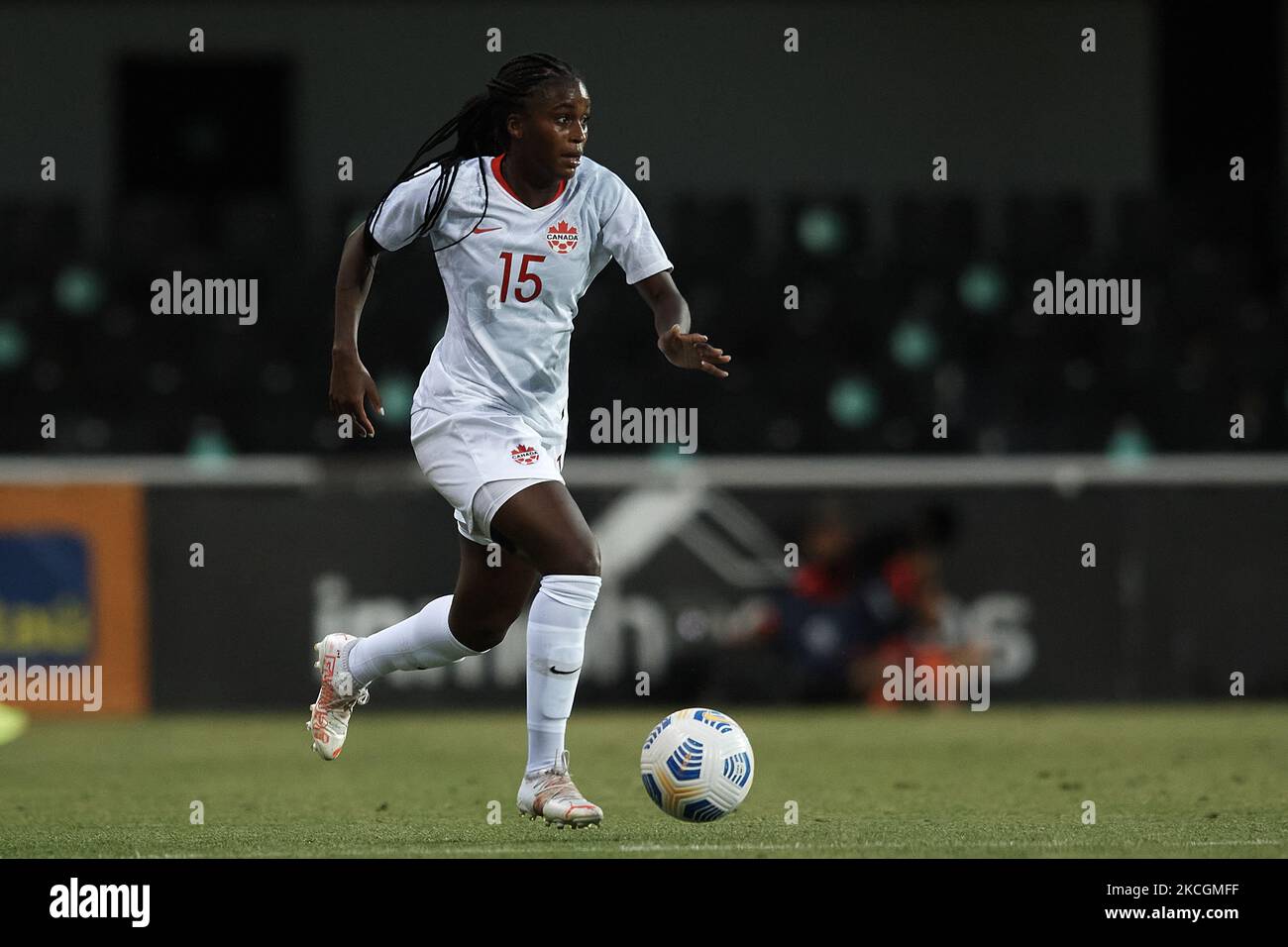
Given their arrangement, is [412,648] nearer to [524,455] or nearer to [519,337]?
[524,455]

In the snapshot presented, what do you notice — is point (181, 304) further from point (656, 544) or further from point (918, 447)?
point (918, 447)

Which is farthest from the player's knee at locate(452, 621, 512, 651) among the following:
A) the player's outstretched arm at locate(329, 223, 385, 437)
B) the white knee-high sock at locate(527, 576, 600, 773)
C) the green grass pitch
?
the player's outstretched arm at locate(329, 223, 385, 437)

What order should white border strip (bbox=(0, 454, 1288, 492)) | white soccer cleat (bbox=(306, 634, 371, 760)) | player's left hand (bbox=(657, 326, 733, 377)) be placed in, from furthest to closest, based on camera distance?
white border strip (bbox=(0, 454, 1288, 492))
white soccer cleat (bbox=(306, 634, 371, 760))
player's left hand (bbox=(657, 326, 733, 377))

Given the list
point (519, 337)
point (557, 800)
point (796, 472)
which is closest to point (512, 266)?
point (519, 337)

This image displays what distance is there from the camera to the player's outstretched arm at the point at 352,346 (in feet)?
18.8

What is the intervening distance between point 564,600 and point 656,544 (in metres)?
4.75

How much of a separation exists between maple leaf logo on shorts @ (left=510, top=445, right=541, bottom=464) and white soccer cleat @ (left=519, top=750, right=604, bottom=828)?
2.61 feet

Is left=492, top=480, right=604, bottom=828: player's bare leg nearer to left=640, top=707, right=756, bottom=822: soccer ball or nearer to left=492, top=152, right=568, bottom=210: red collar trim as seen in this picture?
left=640, top=707, right=756, bottom=822: soccer ball

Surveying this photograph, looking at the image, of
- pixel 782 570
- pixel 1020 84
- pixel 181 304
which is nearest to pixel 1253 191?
pixel 1020 84

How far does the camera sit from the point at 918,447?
10.9m

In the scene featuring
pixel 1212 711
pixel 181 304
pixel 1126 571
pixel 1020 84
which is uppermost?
pixel 1020 84

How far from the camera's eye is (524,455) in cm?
574

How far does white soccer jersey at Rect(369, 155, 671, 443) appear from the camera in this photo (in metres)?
5.77

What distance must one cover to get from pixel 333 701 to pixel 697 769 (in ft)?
4.31
